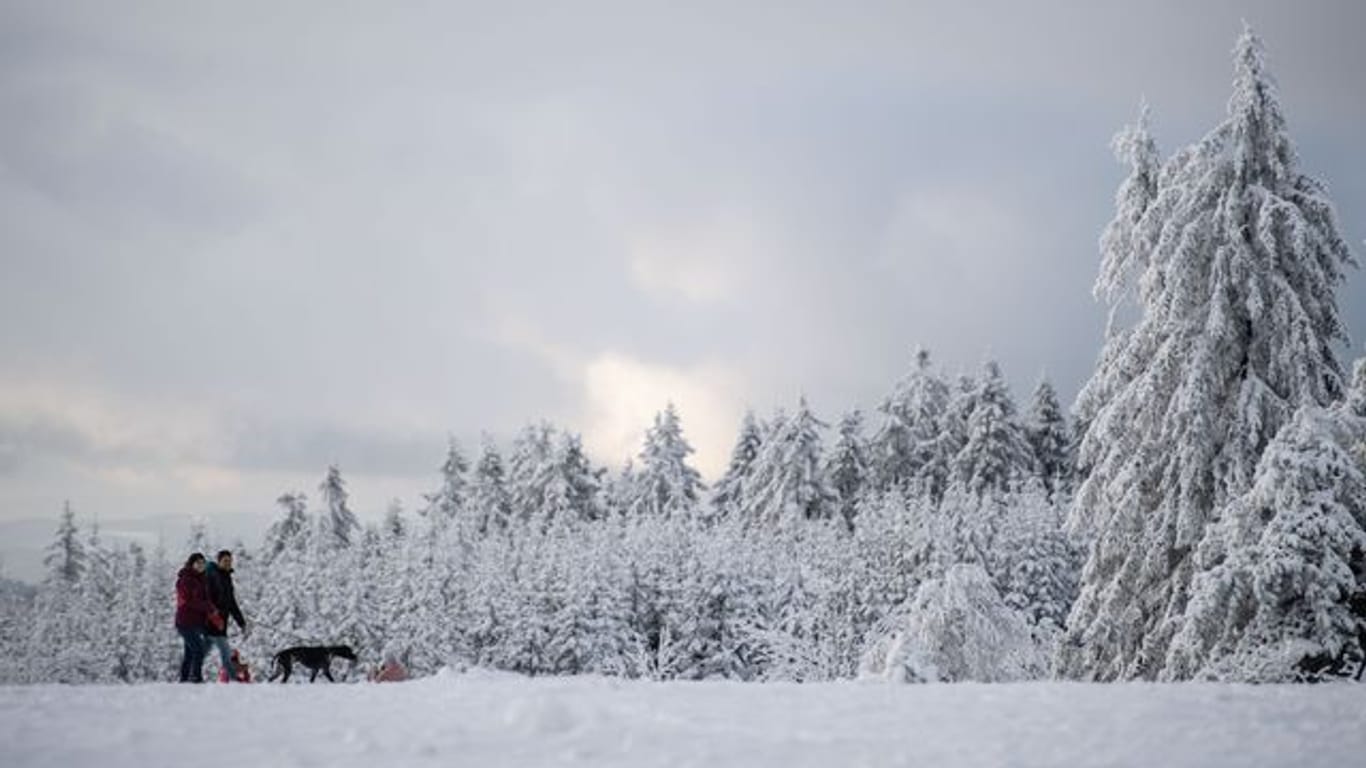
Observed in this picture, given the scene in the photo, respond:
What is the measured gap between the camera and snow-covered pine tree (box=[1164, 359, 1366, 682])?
16.4 m

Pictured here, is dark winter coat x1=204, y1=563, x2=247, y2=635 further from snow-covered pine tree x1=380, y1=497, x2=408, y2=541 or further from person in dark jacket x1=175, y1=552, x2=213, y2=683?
snow-covered pine tree x1=380, y1=497, x2=408, y2=541

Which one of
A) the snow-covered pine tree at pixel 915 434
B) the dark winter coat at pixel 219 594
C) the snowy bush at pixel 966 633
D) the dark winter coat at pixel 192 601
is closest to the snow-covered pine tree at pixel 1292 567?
the snowy bush at pixel 966 633

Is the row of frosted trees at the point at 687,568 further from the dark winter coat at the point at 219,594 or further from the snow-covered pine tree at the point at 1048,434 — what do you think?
the dark winter coat at the point at 219,594

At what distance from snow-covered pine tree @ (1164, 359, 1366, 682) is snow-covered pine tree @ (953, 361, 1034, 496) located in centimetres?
4587

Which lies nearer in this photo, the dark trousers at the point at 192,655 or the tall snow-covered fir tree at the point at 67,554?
the dark trousers at the point at 192,655

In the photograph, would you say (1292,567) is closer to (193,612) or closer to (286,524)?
(193,612)

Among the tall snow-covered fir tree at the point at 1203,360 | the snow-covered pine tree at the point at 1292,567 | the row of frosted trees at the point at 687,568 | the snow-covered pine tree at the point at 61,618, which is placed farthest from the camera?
the snow-covered pine tree at the point at 61,618

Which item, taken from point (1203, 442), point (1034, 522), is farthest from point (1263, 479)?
point (1034, 522)

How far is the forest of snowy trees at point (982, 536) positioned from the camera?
17703 mm

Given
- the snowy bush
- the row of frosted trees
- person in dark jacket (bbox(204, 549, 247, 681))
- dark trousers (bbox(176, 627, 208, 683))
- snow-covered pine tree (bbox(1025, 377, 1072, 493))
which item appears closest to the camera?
dark trousers (bbox(176, 627, 208, 683))

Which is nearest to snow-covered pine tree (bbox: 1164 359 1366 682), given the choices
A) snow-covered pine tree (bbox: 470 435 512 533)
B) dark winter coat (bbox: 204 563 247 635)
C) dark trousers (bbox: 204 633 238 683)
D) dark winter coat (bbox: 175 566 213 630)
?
dark trousers (bbox: 204 633 238 683)

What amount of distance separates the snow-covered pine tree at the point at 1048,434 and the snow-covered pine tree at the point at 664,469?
2354 centimetres

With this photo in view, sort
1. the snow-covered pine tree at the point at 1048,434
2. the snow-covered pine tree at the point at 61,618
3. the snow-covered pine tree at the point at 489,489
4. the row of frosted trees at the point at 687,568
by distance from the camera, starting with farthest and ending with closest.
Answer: the snow-covered pine tree at the point at 489,489 → the snow-covered pine tree at the point at 1048,434 → the snow-covered pine tree at the point at 61,618 → the row of frosted trees at the point at 687,568

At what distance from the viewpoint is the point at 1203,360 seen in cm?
2094
